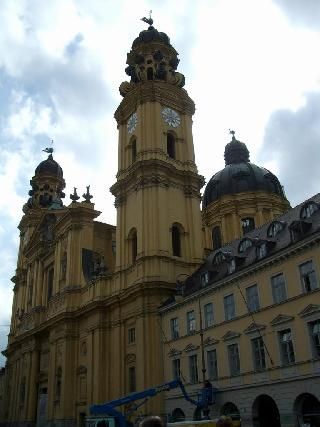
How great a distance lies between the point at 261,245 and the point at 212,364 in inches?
313

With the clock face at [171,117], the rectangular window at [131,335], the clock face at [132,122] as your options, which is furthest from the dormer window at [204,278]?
the clock face at [132,122]

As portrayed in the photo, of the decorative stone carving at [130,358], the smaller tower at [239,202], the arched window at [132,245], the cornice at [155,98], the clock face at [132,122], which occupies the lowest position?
the decorative stone carving at [130,358]

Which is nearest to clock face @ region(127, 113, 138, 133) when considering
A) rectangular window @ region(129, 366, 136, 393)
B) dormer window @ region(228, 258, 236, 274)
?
dormer window @ region(228, 258, 236, 274)

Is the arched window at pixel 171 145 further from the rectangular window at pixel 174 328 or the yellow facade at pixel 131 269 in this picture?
the rectangular window at pixel 174 328

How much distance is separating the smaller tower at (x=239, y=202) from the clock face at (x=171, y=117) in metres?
13.5

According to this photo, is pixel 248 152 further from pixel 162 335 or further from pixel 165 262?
pixel 162 335

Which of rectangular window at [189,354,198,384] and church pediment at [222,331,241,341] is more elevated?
church pediment at [222,331,241,341]

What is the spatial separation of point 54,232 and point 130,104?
16585 millimetres

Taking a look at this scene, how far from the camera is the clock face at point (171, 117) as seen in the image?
4770 cm

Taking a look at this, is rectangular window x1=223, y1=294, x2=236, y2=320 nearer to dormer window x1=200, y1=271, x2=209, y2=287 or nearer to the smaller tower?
dormer window x1=200, y1=271, x2=209, y2=287

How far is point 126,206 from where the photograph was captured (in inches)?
1800

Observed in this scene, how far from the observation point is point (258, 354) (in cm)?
2806

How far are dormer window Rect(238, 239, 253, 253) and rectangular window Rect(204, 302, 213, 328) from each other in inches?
168

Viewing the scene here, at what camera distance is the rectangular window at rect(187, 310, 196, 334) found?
111 feet
